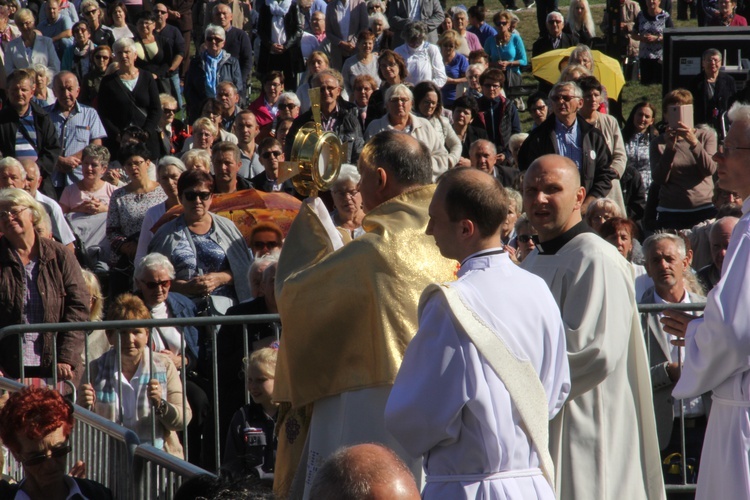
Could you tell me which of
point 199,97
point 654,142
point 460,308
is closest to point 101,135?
point 199,97

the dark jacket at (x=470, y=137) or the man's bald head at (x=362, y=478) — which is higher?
the man's bald head at (x=362, y=478)

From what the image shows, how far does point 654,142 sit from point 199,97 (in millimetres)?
6183

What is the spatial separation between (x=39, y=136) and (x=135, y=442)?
7.67m

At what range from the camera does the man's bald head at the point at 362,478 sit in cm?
272

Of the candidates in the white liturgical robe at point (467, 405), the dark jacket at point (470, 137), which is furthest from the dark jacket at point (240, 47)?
the white liturgical robe at point (467, 405)

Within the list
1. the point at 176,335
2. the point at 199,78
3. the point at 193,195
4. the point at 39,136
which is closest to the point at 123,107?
the point at 39,136

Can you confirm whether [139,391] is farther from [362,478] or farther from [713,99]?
[713,99]

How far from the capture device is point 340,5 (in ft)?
54.7

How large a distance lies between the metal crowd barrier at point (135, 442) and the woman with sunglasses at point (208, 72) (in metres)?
8.53

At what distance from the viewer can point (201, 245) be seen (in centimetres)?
861

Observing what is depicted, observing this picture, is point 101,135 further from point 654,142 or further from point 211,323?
point 211,323

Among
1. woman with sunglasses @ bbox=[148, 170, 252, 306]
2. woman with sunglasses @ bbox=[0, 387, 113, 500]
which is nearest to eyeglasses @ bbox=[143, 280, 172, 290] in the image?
woman with sunglasses @ bbox=[148, 170, 252, 306]

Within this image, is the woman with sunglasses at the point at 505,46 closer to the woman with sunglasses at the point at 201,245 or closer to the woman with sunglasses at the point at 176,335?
the woman with sunglasses at the point at 201,245

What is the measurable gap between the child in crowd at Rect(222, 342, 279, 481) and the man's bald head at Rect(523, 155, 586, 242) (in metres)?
2.02
